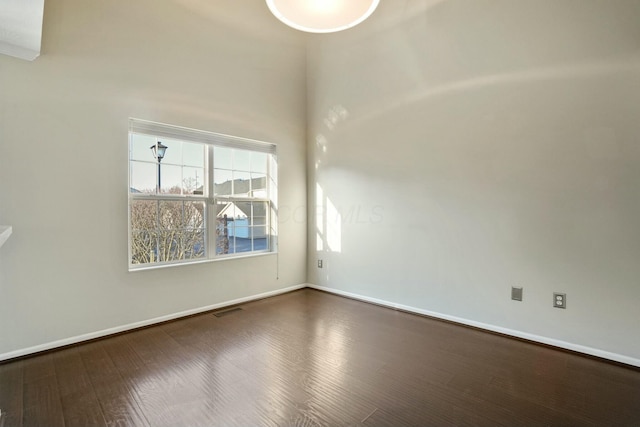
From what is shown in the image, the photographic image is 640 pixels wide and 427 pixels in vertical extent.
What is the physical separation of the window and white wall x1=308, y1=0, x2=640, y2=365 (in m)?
1.00

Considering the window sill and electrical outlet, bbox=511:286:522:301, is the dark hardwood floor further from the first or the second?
the window sill

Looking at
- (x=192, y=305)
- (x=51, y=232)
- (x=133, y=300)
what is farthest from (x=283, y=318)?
(x=51, y=232)

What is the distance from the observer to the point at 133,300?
3.03 metres

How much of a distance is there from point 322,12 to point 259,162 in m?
2.38

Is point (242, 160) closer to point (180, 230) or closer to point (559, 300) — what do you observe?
point (180, 230)

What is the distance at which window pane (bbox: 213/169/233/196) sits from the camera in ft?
12.1

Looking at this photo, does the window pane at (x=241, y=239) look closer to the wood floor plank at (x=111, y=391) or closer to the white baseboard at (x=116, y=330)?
the white baseboard at (x=116, y=330)

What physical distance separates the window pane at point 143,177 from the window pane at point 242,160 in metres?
0.93

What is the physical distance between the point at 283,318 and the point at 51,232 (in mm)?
2201

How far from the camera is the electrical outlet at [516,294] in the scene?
283 cm

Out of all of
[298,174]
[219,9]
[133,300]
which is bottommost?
[133,300]

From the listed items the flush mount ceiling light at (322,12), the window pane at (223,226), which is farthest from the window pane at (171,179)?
the flush mount ceiling light at (322,12)

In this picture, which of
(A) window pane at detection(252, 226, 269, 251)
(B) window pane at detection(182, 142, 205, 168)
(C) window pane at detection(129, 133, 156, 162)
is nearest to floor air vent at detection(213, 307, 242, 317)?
(A) window pane at detection(252, 226, 269, 251)

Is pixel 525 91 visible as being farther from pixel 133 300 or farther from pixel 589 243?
pixel 133 300
